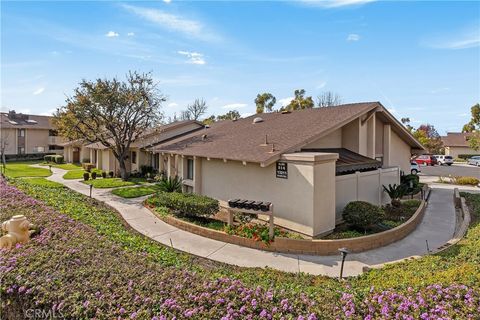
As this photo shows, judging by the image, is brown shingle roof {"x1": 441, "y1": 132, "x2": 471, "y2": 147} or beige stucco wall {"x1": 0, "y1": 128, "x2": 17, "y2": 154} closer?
beige stucco wall {"x1": 0, "y1": 128, "x2": 17, "y2": 154}

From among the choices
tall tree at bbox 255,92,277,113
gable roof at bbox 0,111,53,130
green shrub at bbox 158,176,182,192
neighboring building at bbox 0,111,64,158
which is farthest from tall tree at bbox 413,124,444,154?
gable roof at bbox 0,111,53,130

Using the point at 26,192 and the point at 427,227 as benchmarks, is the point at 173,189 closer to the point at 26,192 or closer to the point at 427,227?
the point at 26,192

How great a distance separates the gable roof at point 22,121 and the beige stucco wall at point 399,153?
49.7 m

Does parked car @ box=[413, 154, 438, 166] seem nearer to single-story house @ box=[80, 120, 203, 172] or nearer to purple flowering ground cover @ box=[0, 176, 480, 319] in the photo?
single-story house @ box=[80, 120, 203, 172]

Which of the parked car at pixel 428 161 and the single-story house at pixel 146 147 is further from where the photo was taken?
the parked car at pixel 428 161

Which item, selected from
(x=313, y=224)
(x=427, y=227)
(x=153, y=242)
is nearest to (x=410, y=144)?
(x=427, y=227)

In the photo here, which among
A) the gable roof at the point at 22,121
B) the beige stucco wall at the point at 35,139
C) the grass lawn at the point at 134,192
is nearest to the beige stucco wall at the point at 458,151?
the grass lawn at the point at 134,192

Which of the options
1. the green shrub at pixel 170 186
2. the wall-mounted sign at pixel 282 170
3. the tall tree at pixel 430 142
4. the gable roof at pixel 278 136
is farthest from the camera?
the tall tree at pixel 430 142

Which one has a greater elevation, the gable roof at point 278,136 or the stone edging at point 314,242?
the gable roof at point 278,136

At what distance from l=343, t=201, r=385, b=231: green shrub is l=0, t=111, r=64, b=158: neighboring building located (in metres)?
46.7

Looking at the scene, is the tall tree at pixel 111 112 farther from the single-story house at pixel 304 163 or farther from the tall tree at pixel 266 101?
the tall tree at pixel 266 101

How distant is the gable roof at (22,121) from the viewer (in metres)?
43.7

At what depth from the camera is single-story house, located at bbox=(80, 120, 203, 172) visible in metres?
25.0

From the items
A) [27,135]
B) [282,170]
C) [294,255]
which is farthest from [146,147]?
[27,135]
